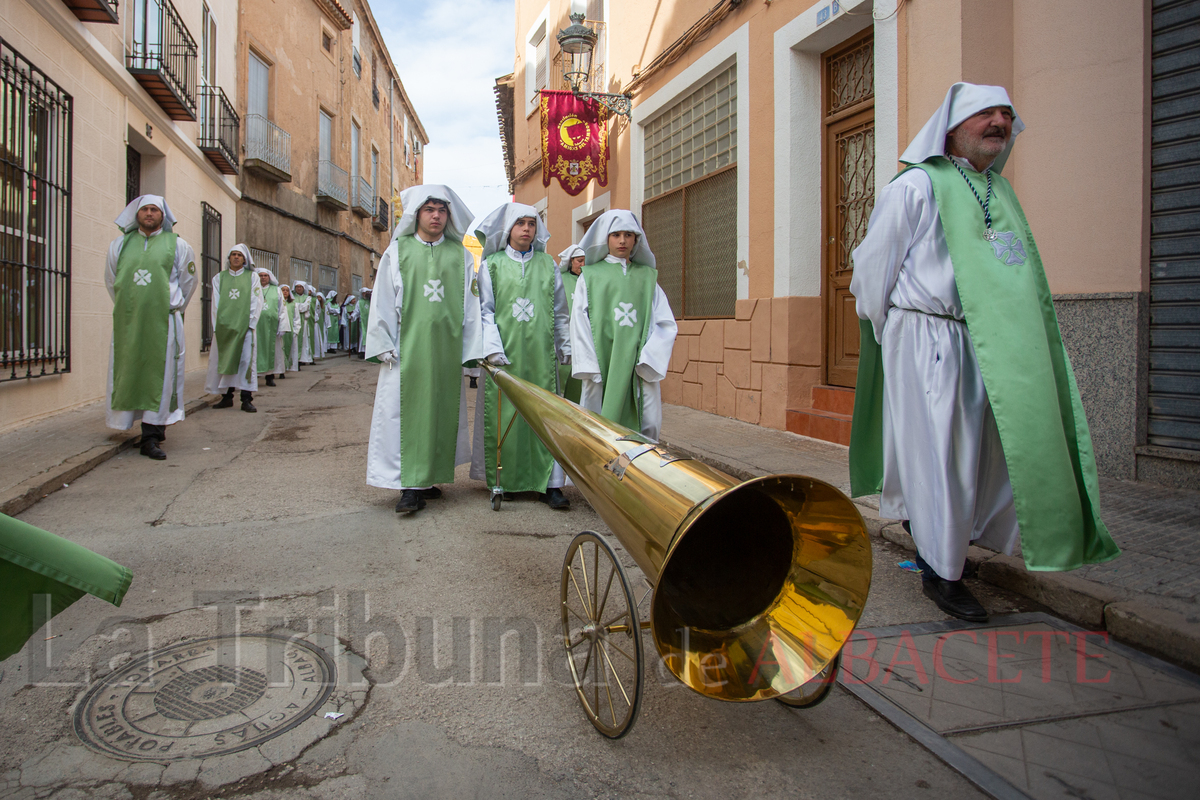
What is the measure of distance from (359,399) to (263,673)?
9.16m

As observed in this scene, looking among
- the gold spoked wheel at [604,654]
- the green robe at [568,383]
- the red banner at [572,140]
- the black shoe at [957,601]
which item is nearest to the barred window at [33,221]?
the green robe at [568,383]

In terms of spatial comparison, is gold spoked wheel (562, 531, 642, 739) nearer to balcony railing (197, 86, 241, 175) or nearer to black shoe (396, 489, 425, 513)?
black shoe (396, 489, 425, 513)

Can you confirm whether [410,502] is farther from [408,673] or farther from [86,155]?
[86,155]

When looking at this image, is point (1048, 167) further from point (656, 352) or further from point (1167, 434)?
point (656, 352)

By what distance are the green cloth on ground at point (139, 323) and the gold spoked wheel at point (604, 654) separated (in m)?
5.19

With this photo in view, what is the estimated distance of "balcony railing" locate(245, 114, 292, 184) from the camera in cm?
1920

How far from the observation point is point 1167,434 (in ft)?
15.8

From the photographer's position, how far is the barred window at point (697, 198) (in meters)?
9.06

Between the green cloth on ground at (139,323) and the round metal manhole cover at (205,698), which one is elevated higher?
the green cloth on ground at (139,323)

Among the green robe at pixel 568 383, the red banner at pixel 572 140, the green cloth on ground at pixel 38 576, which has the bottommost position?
the green cloth on ground at pixel 38 576

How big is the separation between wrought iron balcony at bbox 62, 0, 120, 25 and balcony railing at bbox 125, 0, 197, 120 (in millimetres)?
1897

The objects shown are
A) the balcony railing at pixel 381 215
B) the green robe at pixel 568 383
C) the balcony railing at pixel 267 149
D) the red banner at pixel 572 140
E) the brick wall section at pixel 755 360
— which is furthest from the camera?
the balcony railing at pixel 381 215

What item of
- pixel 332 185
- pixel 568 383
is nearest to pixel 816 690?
pixel 568 383

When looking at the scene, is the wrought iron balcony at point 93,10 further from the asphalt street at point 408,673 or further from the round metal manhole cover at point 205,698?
the round metal manhole cover at point 205,698
